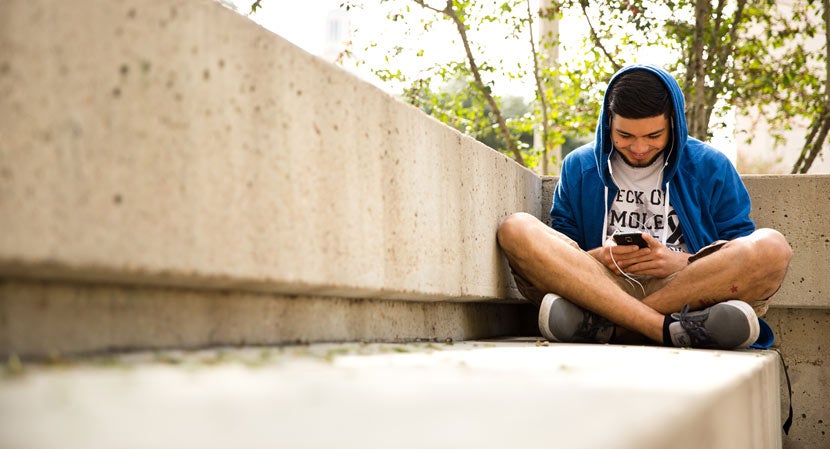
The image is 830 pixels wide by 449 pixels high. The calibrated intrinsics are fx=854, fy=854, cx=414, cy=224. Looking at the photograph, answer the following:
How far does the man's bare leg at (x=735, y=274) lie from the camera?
324cm

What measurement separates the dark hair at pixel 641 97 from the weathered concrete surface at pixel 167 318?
1.46 meters

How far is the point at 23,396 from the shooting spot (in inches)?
38.9

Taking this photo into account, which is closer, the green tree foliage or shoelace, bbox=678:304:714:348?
shoelace, bbox=678:304:714:348

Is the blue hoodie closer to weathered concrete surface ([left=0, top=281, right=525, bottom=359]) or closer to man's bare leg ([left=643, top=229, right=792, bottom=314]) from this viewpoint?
man's bare leg ([left=643, top=229, right=792, bottom=314])

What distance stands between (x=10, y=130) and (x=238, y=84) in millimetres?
605

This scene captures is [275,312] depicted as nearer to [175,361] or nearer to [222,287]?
[222,287]

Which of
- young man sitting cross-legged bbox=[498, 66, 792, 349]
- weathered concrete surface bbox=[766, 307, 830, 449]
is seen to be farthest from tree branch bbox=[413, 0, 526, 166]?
weathered concrete surface bbox=[766, 307, 830, 449]

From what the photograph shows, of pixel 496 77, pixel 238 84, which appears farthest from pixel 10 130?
pixel 496 77

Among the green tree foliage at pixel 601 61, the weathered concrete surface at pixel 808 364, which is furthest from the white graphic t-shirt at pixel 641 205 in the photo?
the green tree foliage at pixel 601 61

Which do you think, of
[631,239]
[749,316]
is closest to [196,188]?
[631,239]

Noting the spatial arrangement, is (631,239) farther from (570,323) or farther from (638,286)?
(570,323)

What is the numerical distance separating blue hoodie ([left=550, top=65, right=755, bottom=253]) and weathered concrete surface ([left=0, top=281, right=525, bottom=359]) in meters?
1.42

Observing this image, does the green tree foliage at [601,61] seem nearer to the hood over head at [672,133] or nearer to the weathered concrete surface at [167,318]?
the hood over head at [672,133]

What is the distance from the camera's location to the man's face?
3631 mm
